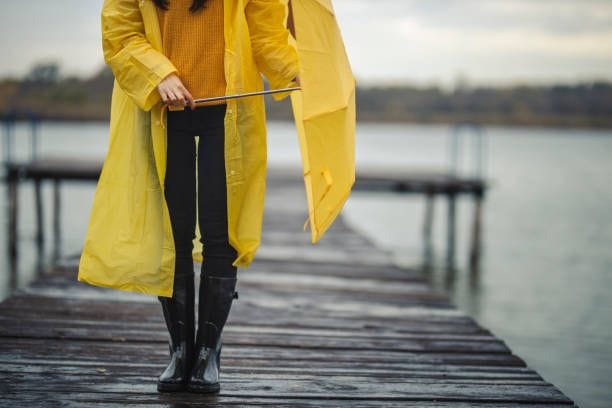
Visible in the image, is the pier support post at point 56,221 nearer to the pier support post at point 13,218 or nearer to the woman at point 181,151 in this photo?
the pier support post at point 13,218

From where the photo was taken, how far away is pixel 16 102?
46688mm

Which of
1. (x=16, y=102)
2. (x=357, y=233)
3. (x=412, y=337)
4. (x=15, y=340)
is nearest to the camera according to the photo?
(x=15, y=340)

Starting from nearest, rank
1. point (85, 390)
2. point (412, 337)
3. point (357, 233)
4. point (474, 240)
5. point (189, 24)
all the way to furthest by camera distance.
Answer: point (189, 24) < point (85, 390) < point (412, 337) < point (357, 233) < point (474, 240)

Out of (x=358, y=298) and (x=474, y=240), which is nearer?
(x=358, y=298)

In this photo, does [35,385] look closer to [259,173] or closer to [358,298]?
[259,173]

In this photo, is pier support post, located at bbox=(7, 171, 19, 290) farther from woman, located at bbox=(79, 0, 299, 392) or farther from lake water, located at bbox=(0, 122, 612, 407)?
woman, located at bbox=(79, 0, 299, 392)

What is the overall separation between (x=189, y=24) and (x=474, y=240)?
435 inches

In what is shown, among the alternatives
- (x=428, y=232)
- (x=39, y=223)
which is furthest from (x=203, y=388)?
(x=428, y=232)

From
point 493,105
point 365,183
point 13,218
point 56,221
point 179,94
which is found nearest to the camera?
point 179,94

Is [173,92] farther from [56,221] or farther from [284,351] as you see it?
[56,221]

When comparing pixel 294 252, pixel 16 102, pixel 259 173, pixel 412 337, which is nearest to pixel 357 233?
pixel 294 252

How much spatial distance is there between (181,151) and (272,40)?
542 mm

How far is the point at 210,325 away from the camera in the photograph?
9.28 feet

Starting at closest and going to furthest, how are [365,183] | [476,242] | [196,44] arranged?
[196,44], [365,183], [476,242]
